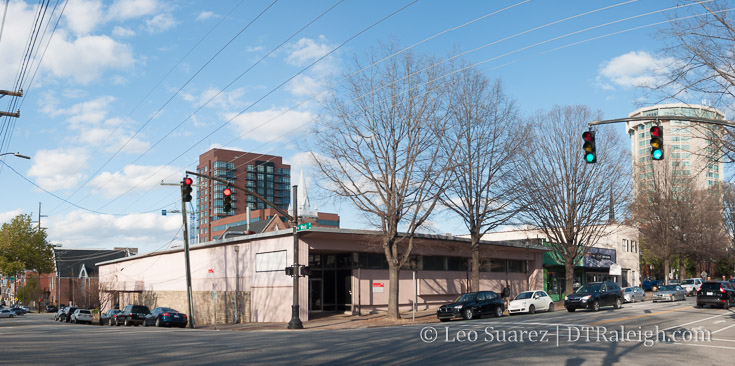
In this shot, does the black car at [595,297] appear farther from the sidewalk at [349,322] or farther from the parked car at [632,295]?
the parked car at [632,295]

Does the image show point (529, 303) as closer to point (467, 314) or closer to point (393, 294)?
point (467, 314)

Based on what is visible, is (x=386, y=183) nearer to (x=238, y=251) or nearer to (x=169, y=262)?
(x=238, y=251)

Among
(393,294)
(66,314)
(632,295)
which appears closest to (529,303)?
(393,294)

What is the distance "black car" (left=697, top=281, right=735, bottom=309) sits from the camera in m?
34.6

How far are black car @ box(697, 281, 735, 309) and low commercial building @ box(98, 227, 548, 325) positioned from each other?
14649 mm

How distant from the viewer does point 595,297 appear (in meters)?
34.3

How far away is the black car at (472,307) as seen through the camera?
3147 centimetres

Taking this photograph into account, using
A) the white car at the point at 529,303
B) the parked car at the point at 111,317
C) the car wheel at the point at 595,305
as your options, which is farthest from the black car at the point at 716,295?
the parked car at the point at 111,317

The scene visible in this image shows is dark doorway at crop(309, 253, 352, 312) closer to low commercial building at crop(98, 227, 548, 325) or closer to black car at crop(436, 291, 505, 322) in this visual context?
low commercial building at crop(98, 227, 548, 325)

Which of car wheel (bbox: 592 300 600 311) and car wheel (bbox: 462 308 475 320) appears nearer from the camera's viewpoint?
car wheel (bbox: 462 308 475 320)

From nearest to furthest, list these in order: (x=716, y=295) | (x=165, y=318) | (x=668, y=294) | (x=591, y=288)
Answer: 1. (x=716, y=295)
2. (x=591, y=288)
3. (x=165, y=318)
4. (x=668, y=294)

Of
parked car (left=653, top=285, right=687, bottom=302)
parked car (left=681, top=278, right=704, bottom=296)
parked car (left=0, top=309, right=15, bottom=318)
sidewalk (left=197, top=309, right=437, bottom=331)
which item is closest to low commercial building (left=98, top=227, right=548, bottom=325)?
sidewalk (left=197, top=309, right=437, bottom=331)

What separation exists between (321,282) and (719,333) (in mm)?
24553

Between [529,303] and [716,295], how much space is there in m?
10.9
